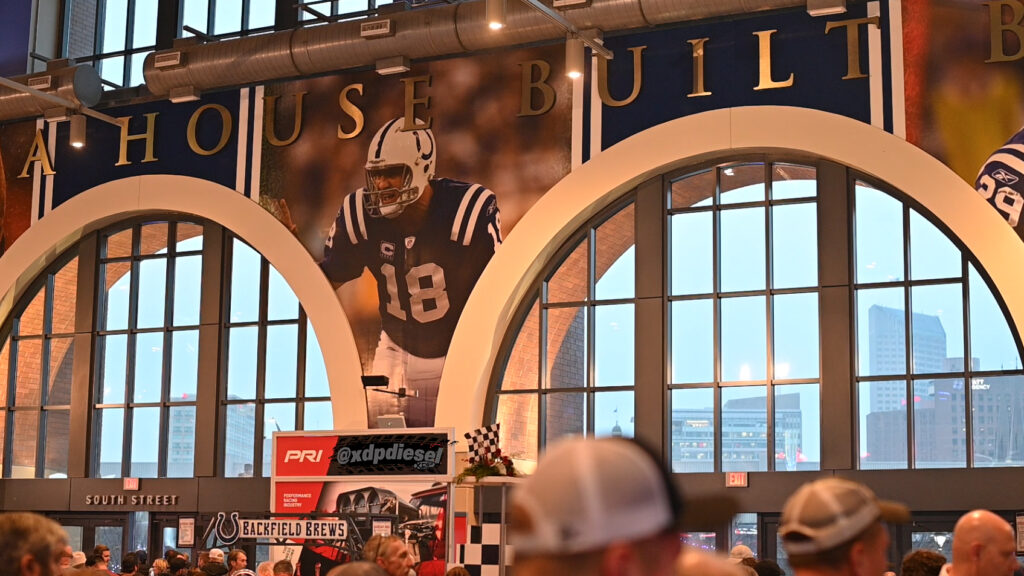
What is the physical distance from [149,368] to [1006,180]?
11.1m

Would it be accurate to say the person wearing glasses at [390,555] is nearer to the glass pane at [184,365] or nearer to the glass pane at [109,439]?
the glass pane at [184,365]

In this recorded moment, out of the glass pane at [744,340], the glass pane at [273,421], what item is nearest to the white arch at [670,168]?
the glass pane at [744,340]

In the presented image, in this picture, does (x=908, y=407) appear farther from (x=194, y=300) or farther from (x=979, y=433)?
(x=194, y=300)

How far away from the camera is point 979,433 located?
13.0 meters

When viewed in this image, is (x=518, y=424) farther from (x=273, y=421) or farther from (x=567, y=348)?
(x=273, y=421)

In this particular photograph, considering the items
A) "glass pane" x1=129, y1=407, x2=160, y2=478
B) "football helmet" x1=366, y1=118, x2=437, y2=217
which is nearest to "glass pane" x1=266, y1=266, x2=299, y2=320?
"football helmet" x1=366, y1=118, x2=437, y2=217

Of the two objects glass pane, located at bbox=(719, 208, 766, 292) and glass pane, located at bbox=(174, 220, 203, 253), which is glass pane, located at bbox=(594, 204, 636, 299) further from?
glass pane, located at bbox=(174, 220, 203, 253)

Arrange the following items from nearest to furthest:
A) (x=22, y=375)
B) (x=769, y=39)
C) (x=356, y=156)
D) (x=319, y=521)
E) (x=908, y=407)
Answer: (x=319, y=521)
(x=908, y=407)
(x=769, y=39)
(x=356, y=156)
(x=22, y=375)

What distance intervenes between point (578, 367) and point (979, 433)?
4413 millimetres

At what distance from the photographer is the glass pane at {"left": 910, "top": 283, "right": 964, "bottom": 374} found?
43.5 ft

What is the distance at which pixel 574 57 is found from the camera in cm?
1404

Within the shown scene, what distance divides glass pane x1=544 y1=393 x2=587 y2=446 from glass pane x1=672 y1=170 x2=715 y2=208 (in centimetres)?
248

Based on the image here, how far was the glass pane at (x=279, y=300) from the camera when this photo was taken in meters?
16.8

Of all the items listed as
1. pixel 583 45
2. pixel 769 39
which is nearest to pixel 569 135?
pixel 583 45
